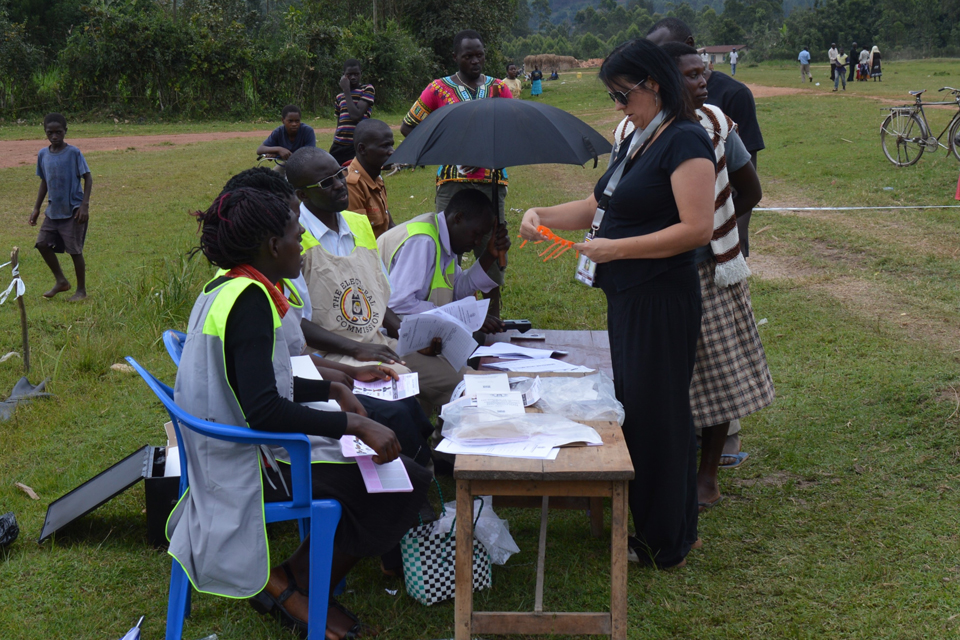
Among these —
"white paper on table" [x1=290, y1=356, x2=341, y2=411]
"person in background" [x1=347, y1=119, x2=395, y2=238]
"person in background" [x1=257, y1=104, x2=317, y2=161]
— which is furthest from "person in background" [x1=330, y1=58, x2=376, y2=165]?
"white paper on table" [x1=290, y1=356, x2=341, y2=411]

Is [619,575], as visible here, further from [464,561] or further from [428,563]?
[428,563]

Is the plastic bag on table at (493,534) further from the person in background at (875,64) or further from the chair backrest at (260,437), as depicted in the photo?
the person in background at (875,64)

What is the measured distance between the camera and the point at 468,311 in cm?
346

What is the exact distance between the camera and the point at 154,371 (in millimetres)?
5312

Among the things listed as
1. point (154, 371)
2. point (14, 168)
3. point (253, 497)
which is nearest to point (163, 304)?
point (154, 371)

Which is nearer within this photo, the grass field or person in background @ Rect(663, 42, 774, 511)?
the grass field

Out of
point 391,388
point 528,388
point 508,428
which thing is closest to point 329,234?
point 391,388

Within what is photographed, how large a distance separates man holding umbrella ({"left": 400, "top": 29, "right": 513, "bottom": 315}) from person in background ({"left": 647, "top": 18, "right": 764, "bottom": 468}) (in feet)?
4.37

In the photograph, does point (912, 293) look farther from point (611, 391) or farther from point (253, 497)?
point (253, 497)

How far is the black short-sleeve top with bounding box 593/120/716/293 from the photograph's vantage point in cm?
267

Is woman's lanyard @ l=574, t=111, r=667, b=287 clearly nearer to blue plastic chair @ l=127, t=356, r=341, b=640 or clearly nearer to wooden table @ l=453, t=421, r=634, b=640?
wooden table @ l=453, t=421, r=634, b=640

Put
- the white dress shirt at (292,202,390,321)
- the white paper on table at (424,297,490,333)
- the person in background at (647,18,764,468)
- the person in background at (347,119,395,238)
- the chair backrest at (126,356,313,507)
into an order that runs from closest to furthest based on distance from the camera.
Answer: the chair backrest at (126,356,313,507) → the white paper on table at (424,297,490,333) → the white dress shirt at (292,202,390,321) → the person in background at (647,18,764,468) → the person in background at (347,119,395,238)

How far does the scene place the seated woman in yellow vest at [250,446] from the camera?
237cm

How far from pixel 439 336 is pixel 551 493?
1158mm
